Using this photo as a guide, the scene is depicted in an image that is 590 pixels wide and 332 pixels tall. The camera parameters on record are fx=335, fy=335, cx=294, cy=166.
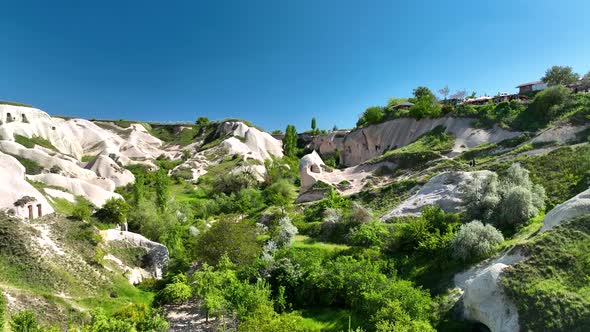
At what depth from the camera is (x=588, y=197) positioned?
53.6ft

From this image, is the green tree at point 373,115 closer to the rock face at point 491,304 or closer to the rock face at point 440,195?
the rock face at point 440,195

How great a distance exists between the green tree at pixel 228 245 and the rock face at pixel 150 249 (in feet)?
12.4

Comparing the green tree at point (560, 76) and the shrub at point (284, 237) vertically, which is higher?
the green tree at point (560, 76)

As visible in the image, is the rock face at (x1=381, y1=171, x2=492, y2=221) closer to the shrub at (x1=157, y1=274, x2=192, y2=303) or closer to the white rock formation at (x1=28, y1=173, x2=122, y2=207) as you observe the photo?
the shrub at (x1=157, y1=274, x2=192, y2=303)

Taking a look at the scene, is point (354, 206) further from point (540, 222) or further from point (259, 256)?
point (540, 222)

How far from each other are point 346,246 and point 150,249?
15692 mm

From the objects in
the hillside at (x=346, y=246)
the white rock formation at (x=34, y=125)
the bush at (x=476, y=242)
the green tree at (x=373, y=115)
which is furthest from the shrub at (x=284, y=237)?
the white rock formation at (x=34, y=125)

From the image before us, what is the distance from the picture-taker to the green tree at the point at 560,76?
197ft

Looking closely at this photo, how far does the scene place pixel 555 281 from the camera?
13188 mm

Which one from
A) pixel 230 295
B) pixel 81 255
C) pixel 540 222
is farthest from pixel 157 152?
pixel 540 222

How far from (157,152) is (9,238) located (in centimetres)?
7177

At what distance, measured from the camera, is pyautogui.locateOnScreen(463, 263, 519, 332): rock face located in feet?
42.7

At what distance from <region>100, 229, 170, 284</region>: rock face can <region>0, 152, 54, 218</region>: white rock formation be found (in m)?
4.82

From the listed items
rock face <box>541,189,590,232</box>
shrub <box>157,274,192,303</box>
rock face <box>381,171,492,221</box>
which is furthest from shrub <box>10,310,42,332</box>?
rock face <box>381,171,492,221</box>
